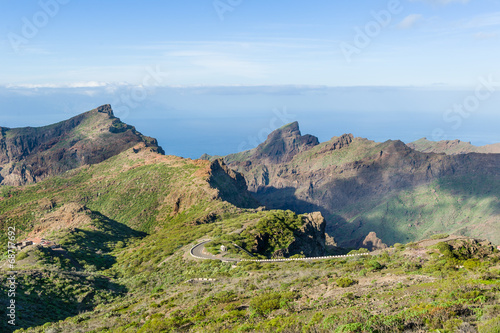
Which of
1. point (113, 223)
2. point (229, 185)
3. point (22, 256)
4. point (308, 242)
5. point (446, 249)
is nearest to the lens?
point (446, 249)

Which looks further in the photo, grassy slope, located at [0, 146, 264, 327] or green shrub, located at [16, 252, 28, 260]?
green shrub, located at [16, 252, 28, 260]

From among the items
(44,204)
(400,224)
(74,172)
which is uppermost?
(74,172)

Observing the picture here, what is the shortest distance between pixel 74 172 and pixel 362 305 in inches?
5579

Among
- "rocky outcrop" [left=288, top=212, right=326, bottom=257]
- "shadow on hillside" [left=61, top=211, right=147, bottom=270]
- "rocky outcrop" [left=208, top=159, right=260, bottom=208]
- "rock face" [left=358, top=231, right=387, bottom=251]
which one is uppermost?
"rocky outcrop" [left=208, top=159, right=260, bottom=208]

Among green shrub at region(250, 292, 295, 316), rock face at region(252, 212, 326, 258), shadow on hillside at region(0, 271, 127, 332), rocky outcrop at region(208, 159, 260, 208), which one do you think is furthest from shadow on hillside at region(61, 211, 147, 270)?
green shrub at region(250, 292, 295, 316)

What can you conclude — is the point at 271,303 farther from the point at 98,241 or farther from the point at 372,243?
the point at 372,243

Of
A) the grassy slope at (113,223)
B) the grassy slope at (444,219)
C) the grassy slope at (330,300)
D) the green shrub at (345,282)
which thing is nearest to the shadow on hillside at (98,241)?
the grassy slope at (113,223)

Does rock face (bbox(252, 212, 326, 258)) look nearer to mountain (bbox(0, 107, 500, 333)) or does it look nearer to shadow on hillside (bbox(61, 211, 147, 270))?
mountain (bbox(0, 107, 500, 333))

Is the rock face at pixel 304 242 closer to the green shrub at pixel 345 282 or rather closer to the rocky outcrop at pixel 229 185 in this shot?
the rocky outcrop at pixel 229 185

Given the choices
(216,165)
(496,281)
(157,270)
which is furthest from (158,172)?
(496,281)

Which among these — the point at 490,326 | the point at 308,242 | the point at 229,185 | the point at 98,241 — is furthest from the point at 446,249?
the point at 229,185

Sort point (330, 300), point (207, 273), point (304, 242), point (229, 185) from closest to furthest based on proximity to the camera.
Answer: point (330, 300), point (207, 273), point (304, 242), point (229, 185)

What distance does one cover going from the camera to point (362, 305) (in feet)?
80.5

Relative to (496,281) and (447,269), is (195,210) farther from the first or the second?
(496,281)
